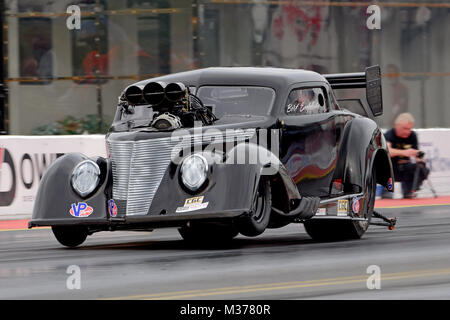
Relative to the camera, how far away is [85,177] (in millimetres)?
10453

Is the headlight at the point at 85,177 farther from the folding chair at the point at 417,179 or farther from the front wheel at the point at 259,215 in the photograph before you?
the folding chair at the point at 417,179

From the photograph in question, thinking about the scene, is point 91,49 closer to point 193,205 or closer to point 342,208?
point 342,208

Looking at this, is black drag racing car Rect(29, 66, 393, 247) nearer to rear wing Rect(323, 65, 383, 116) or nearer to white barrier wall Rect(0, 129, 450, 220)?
rear wing Rect(323, 65, 383, 116)

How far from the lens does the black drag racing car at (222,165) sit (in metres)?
9.81

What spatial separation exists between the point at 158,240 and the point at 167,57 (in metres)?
9.80

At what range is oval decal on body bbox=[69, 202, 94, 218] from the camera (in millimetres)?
10289

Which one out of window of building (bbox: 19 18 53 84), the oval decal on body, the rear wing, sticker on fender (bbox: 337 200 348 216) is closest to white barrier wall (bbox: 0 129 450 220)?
the rear wing

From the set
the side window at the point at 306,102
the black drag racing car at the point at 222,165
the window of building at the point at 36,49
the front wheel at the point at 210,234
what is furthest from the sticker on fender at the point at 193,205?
the window of building at the point at 36,49

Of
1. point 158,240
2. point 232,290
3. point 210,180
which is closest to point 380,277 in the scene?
point 232,290

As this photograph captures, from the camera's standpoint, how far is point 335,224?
11656 mm

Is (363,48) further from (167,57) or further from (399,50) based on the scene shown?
(167,57)

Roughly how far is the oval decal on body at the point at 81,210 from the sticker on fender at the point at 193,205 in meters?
0.98

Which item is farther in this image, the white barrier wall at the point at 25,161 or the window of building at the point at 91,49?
the window of building at the point at 91,49

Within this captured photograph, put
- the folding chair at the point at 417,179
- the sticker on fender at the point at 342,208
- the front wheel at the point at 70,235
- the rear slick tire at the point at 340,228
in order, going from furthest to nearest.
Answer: the folding chair at the point at 417,179 < the rear slick tire at the point at 340,228 < the sticker on fender at the point at 342,208 < the front wheel at the point at 70,235
